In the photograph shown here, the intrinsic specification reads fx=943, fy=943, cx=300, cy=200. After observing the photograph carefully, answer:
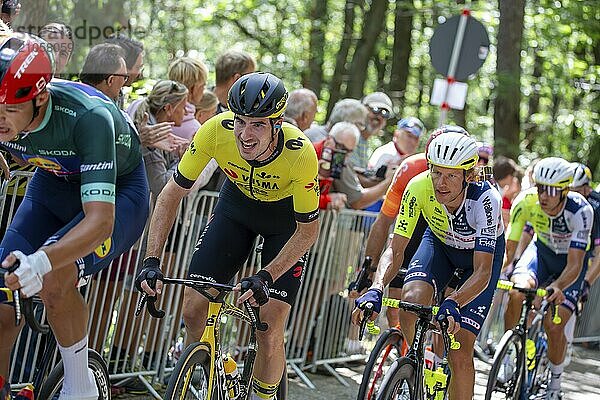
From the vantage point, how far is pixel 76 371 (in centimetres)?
441

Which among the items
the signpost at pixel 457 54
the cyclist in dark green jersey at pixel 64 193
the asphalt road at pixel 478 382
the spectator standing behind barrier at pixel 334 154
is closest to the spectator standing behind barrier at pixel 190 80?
the spectator standing behind barrier at pixel 334 154

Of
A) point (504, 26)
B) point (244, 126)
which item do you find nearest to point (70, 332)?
point (244, 126)

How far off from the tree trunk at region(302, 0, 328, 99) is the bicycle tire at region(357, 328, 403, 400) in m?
11.3

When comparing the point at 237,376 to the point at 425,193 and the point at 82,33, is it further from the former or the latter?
the point at 82,33

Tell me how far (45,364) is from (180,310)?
8.99ft

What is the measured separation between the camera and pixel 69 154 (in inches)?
171

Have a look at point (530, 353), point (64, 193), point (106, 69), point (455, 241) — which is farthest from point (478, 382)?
point (64, 193)

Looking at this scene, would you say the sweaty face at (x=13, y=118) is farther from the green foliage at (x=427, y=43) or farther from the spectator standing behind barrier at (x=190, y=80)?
the green foliage at (x=427, y=43)

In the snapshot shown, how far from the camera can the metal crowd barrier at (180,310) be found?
258 inches

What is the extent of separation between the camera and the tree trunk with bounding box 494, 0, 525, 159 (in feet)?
47.3

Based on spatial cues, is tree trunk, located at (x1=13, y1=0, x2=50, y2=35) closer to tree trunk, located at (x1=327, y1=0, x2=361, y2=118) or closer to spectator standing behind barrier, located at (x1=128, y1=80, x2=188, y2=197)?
spectator standing behind barrier, located at (x1=128, y1=80, x2=188, y2=197)

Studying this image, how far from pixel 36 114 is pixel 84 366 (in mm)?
1211

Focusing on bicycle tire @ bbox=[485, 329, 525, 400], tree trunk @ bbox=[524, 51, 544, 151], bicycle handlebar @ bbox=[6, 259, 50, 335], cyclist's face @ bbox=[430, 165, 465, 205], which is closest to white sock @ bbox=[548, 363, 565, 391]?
bicycle tire @ bbox=[485, 329, 525, 400]

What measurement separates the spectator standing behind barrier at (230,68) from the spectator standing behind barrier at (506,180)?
13.9 feet
